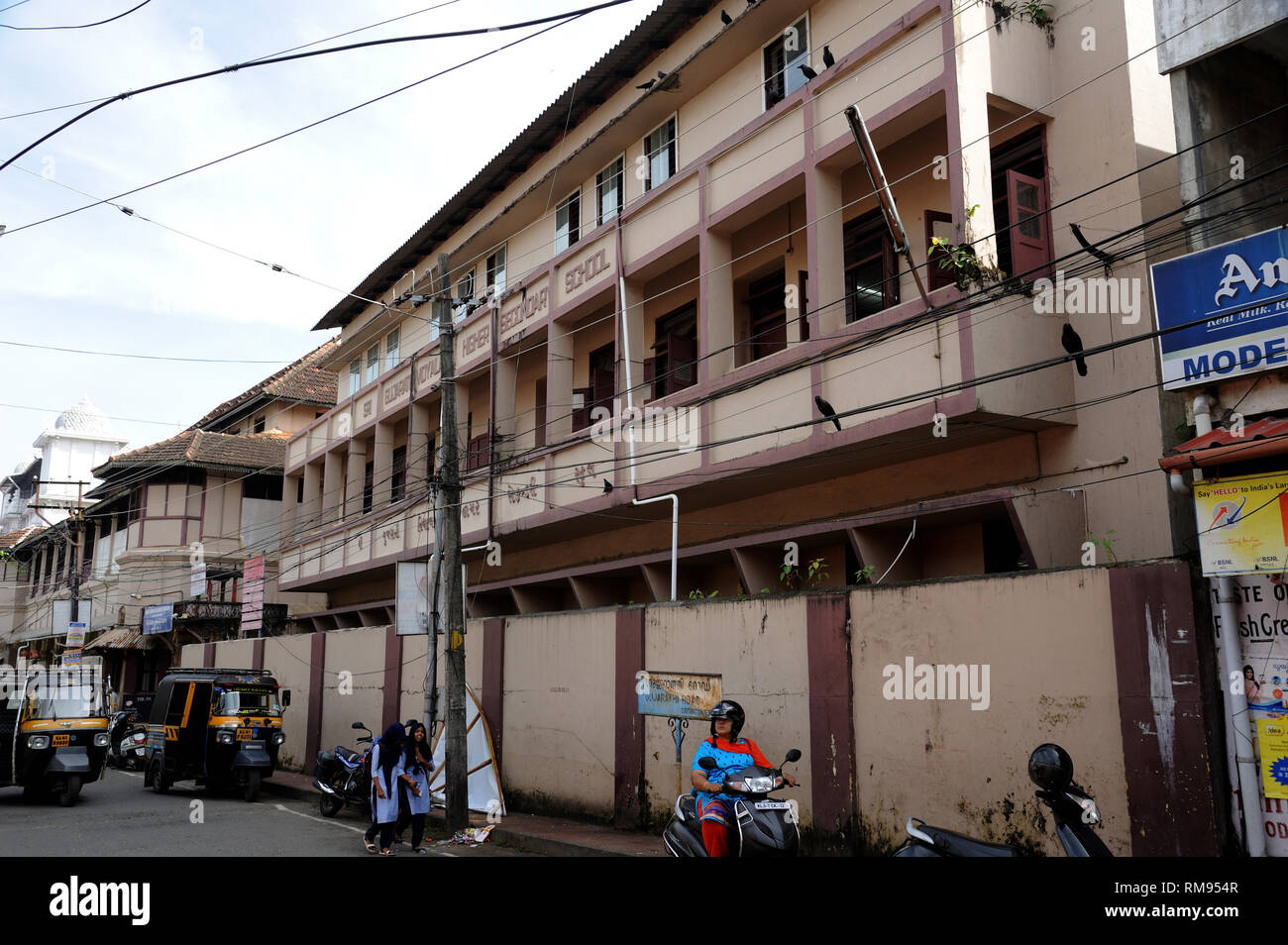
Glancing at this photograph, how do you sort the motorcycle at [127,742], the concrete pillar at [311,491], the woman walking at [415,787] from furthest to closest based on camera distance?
1. the concrete pillar at [311,491]
2. the motorcycle at [127,742]
3. the woman walking at [415,787]

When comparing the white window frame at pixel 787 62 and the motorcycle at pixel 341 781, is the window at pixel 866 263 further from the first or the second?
the motorcycle at pixel 341 781

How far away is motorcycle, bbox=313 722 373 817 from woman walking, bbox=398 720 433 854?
355 centimetres

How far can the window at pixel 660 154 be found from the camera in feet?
60.5

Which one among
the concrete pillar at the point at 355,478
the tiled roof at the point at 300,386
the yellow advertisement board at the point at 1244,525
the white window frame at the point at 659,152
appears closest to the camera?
the yellow advertisement board at the point at 1244,525

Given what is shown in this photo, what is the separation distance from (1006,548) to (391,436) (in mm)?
18269

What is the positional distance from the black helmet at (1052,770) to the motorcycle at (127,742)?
25.5 meters

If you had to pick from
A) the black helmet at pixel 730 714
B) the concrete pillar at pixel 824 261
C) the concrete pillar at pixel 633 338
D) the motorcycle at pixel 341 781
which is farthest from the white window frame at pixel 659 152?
the black helmet at pixel 730 714

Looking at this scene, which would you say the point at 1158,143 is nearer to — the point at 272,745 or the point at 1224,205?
the point at 1224,205

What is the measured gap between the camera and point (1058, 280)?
482 inches

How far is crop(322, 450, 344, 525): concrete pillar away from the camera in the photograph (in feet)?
100

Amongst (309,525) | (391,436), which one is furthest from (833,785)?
(309,525)

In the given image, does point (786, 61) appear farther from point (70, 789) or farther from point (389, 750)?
point (70, 789)

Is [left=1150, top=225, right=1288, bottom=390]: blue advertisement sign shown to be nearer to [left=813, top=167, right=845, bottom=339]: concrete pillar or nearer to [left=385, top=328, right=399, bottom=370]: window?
[left=813, top=167, right=845, bottom=339]: concrete pillar

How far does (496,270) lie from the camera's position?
24.2 meters
